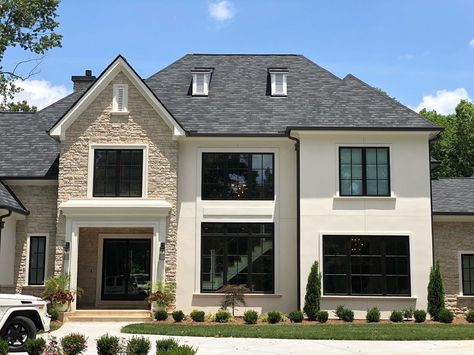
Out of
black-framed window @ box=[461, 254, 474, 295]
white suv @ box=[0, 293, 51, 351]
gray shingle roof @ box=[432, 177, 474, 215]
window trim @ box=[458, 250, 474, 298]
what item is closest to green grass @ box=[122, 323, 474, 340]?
window trim @ box=[458, 250, 474, 298]

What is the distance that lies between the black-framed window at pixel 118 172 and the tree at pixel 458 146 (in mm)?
33489

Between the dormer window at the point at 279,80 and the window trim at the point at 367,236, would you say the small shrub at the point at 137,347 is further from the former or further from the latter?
the dormer window at the point at 279,80

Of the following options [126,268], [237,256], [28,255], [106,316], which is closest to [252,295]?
[237,256]

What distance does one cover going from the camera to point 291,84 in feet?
81.6

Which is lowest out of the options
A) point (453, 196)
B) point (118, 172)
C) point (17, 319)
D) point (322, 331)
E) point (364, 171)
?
point (322, 331)

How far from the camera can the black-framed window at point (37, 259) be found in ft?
72.3

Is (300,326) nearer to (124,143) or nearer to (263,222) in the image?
(263,222)

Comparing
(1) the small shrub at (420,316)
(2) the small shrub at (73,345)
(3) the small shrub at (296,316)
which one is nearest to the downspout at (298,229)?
(3) the small shrub at (296,316)

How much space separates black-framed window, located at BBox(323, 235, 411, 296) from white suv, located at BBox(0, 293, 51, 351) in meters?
10.3

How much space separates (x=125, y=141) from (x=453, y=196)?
12452 mm

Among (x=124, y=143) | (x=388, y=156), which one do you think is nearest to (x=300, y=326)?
(x=388, y=156)

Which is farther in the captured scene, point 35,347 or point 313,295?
point 313,295

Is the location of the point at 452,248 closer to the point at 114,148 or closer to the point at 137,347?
the point at 114,148

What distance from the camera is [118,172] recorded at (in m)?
21.5
